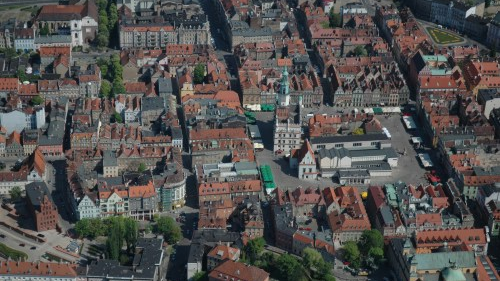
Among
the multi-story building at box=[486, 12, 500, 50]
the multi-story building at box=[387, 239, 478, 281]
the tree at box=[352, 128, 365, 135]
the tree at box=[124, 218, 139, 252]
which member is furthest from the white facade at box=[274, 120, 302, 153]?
the multi-story building at box=[486, 12, 500, 50]

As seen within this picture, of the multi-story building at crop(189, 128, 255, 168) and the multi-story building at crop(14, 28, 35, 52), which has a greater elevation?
the multi-story building at crop(14, 28, 35, 52)

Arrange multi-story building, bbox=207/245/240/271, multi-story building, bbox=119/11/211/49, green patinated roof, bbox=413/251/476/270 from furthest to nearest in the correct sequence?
1. multi-story building, bbox=119/11/211/49
2. multi-story building, bbox=207/245/240/271
3. green patinated roof, bbox=413/251/476/270

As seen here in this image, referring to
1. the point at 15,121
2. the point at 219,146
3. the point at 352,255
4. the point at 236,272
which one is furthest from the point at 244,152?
the point at 15,121

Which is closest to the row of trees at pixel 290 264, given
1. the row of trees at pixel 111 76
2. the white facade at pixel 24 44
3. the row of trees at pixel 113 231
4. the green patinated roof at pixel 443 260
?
the green patinated roof at pixel 443 260

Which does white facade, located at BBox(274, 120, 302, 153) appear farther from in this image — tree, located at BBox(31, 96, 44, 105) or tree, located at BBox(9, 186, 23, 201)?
tree, located at BBox(31, 96, 44, 105)

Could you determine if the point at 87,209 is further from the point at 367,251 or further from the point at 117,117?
the point at 367,251

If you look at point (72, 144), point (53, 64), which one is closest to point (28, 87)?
point (53, 64)

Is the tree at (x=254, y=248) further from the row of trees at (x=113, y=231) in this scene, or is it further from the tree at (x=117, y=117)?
the tree at (x=117, y=117)
